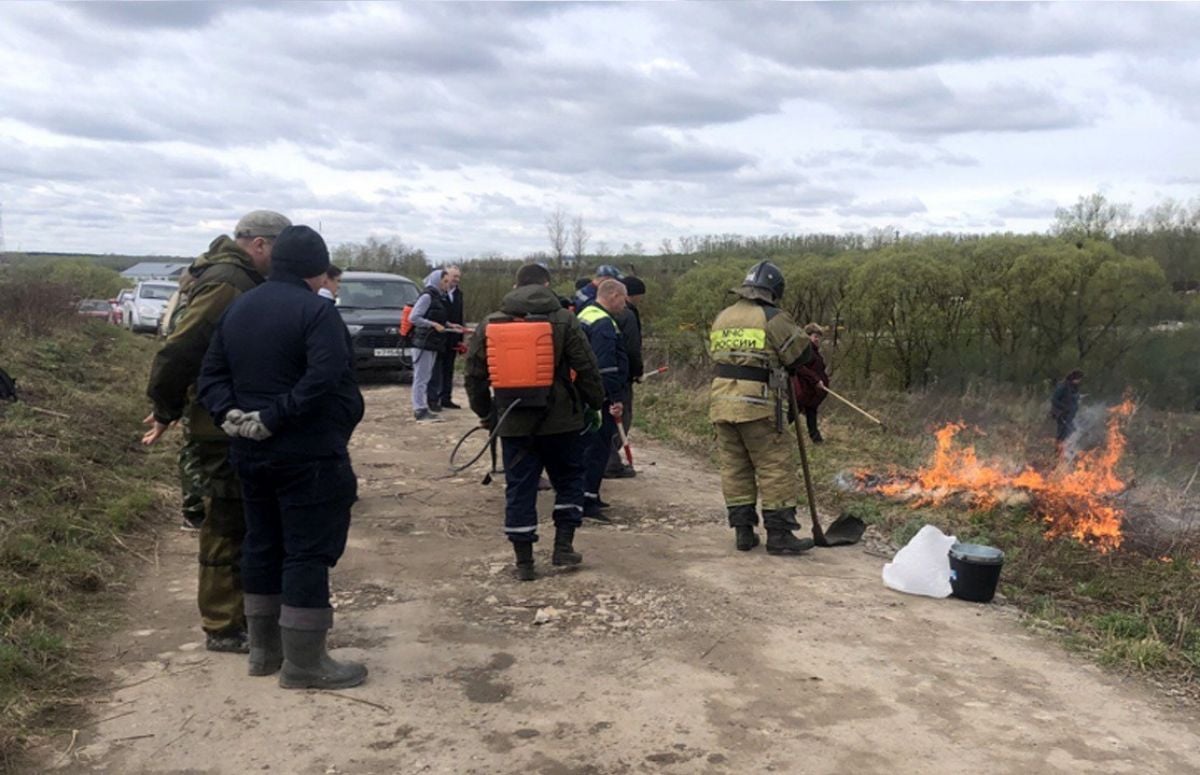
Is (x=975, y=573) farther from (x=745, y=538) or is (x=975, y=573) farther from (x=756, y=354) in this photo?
(x=756, y=354)

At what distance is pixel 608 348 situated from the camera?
7863mm

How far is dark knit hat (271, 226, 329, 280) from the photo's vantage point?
421 cm

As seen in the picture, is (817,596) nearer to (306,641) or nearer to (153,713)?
(306,641)

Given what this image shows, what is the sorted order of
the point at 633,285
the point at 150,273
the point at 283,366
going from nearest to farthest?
the point at 283,366
the point at 633,285
the point at 150,273

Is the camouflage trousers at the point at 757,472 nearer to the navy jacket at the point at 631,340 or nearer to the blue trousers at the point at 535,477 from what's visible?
the blue trousers at the point at 535,477

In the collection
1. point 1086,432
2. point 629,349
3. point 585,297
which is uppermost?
point 585,297

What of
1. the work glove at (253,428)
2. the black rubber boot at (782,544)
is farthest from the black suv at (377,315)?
the work glove at (253,428)

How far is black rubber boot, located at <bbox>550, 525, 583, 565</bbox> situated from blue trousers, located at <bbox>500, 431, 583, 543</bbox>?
5 cm

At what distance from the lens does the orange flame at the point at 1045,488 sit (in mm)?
7109

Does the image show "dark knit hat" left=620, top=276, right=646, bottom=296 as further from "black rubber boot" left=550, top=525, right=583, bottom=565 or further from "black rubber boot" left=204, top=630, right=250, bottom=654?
"black rubber boot" left=204, top=630, right=250, bottom=654

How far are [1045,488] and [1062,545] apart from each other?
1050mm

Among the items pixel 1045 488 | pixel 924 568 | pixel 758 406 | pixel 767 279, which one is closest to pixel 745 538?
pixel 758 406

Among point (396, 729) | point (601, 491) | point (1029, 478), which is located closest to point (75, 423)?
point (601, 491)

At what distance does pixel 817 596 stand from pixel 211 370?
366 cm
